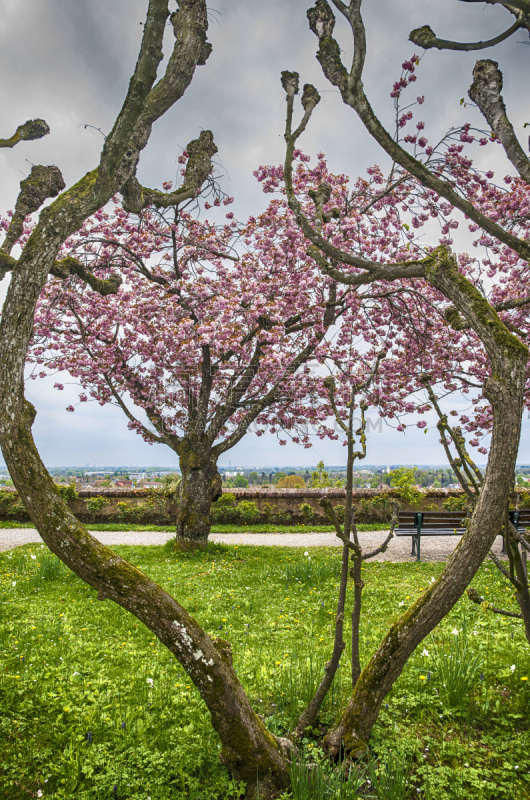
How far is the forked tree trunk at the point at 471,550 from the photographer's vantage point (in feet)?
7.44

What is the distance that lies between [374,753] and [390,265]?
3.62 meters

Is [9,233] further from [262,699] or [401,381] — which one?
[401,381]

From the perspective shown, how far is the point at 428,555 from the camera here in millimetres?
10461

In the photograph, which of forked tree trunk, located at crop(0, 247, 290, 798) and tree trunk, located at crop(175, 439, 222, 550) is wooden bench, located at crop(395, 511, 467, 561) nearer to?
tree trunk, located at crop(175, 439, 222, 550)

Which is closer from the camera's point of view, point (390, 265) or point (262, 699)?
point (262, 699)

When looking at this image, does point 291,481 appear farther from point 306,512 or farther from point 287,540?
point 287,540

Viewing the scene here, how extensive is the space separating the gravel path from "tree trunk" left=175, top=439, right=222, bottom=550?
244 centimetres

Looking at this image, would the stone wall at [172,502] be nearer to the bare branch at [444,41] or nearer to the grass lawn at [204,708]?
the grass lawn at [204,708]

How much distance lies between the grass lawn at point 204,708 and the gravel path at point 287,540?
198 inches

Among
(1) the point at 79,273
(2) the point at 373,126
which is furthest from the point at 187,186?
(2) the point at 373,126

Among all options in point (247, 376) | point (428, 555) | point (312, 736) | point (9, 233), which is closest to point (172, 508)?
point (247, 376)

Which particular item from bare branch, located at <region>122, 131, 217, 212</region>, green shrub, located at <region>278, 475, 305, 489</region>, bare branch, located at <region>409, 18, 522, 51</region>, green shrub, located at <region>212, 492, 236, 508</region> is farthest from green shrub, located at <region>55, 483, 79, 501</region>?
bare branch, located at <region>409, 18, 522, 51</region>

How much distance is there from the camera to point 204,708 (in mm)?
3275

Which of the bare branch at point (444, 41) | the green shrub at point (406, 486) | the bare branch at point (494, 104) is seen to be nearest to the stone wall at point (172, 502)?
the green shrub at point (406, 486)
